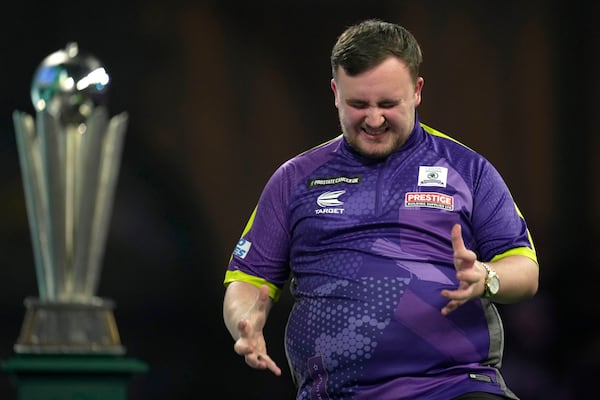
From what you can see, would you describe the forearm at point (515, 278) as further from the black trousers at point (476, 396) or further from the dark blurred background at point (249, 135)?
the dark blurred background at point (249, 135)

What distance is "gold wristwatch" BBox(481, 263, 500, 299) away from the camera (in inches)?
109

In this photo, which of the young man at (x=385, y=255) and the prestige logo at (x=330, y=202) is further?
the prestige logo at (x=330, y=202)

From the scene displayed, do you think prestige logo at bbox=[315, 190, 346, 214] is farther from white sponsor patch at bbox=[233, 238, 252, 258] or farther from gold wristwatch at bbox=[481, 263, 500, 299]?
gold wristwatch at bbox=[481, 263, 500, 299]

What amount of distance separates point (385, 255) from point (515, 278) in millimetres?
306

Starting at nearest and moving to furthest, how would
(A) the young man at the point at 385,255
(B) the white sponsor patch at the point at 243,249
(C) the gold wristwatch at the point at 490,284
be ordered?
(C) the gold wristwatch at the point at 490,284
(A) the young man at the point at 385,255
(B) the white sponsor patch at the point at 243,249

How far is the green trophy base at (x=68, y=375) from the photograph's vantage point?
11.2 feet

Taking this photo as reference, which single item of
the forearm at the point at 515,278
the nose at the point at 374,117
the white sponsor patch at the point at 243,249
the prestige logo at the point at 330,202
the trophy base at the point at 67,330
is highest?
the nose at the point at 374,117

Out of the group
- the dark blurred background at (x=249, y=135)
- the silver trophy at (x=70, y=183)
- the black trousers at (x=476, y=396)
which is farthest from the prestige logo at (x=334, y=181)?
the dark blurred background at (x=249, y=135)

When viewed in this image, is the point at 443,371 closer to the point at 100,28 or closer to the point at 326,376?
the point at 326,376

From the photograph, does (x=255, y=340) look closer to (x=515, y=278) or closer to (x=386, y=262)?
(x=386, y=262)

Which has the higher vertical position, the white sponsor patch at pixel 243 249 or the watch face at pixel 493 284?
the white sponsor patch at pixel 243 249

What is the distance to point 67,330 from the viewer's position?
3480 mm

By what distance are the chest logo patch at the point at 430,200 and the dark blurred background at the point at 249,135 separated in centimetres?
282

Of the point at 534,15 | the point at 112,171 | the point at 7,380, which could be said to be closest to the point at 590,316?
the point at 534,15
